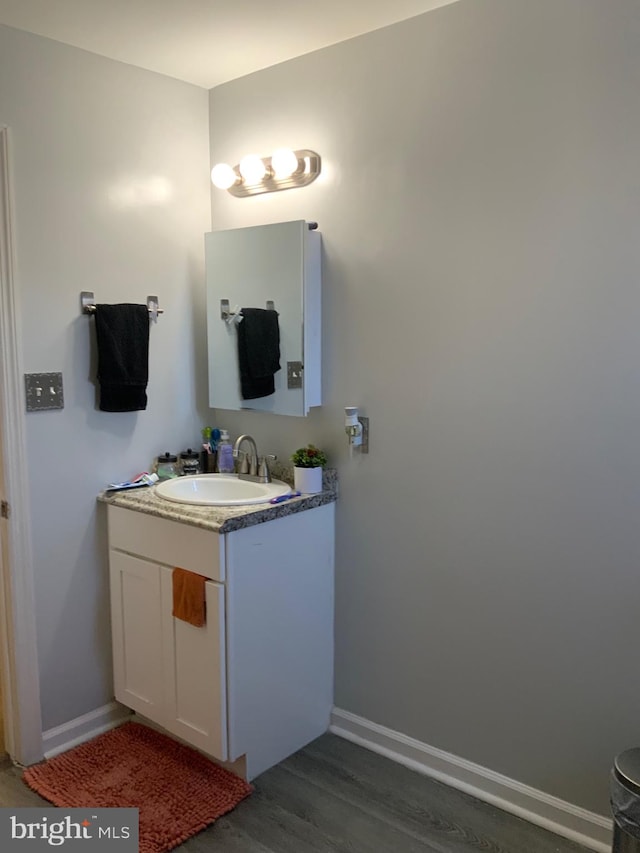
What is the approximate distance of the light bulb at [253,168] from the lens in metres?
2.63

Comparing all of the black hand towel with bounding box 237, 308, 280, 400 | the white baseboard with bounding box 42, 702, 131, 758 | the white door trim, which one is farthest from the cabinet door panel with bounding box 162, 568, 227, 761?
the black hand towel with bounding box 237, 308, 280, 400

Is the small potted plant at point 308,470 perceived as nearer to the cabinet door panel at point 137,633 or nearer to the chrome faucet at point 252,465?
the chrome faucet at point 252,465

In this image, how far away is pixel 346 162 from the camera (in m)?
2.47

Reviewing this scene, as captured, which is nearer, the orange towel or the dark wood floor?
the dark wood floor

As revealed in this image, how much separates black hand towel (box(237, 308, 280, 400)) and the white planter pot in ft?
1.12

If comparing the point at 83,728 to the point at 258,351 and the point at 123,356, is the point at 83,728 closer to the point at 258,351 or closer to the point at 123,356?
the point at 123,356

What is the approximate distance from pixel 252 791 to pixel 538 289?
1.85 metres

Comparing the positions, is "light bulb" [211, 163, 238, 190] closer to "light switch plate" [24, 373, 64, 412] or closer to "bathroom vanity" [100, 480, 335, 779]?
"light switch plate" [24, 373, 64, 412]

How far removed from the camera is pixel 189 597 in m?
2.31

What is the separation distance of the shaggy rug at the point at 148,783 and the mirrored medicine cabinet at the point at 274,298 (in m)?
1.28

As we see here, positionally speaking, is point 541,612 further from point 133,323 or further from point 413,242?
point 133,323

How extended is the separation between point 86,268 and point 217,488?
941mm

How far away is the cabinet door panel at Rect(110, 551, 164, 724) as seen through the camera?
8.21 feet

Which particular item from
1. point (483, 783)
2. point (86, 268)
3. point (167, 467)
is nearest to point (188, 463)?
point (167, 467)
